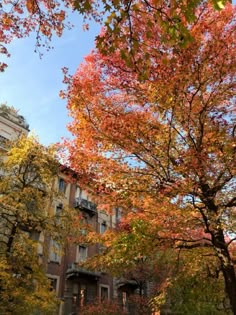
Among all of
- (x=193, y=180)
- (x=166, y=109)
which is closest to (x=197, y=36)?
(x=166, y=109)

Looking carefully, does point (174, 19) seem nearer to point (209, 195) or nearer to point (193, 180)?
point (193, 180)

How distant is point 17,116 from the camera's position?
2783cm

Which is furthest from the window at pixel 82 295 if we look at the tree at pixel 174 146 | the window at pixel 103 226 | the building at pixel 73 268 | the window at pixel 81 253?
the tree at pixel 174 146

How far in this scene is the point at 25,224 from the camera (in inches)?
647

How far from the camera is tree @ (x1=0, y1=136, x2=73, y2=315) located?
14062 mm

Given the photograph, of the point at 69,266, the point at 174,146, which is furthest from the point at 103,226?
the point at 174,146

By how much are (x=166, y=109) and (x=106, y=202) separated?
4148 mm

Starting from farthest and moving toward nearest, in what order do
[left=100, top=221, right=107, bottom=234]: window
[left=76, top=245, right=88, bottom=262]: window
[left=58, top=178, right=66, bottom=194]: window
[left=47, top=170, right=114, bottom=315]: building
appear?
[left=100, top=221, right=107, bottom=234]: window < [left=58, top=178, right=66, bottom=194]: window < [left=76, top=245, right=88, bottom=262]: window < [left=47, top=170, right=114, bottom=315]: building

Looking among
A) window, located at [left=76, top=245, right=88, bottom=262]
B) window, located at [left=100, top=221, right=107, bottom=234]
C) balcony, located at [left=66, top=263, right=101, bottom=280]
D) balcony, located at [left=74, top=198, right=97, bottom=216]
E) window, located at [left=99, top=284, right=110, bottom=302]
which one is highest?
balcony, located at [left=74, top=198, right=97, bottom=216]

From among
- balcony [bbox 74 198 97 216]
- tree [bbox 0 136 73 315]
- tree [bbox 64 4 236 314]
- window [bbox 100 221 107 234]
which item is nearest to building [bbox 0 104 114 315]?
balcony [bbox 74 198 97 216]

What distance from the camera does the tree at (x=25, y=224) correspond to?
1406cm

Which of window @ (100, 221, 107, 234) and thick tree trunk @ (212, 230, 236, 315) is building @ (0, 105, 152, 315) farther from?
thick tree trunk @ (212, 230, 236, 315)

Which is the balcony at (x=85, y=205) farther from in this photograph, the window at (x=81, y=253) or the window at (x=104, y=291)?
the window at (x=104, y=291)

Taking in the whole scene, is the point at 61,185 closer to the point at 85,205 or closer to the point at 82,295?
the point at 85,205
